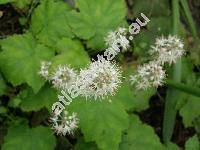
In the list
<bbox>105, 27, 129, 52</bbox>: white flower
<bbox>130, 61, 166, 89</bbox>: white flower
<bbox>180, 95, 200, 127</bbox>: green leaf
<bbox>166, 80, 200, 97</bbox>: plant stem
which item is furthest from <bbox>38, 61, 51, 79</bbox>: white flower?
<bbox>180, 95, 200, 127</bbox>: green leaf

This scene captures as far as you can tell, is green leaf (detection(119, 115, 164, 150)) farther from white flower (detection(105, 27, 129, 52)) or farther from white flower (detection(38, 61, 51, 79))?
white flower (detection(38, 61, 51, 79))

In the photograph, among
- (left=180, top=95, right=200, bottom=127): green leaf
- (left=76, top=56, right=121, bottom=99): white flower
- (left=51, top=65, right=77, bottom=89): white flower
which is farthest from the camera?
(left=180, top=95, right=200, bottom=127): green leaf

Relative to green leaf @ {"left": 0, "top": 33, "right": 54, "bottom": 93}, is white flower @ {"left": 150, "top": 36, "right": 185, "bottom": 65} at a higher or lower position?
higher

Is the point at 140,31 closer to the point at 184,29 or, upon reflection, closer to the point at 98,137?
the point at 184,29

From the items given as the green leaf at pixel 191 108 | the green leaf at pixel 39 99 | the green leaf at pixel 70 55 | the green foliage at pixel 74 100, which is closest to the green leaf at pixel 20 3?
the green foliage at pixel 74 100

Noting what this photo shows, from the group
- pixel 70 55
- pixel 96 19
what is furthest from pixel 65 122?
pixel 96 19

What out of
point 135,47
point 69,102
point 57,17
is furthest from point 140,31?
point 69,102
